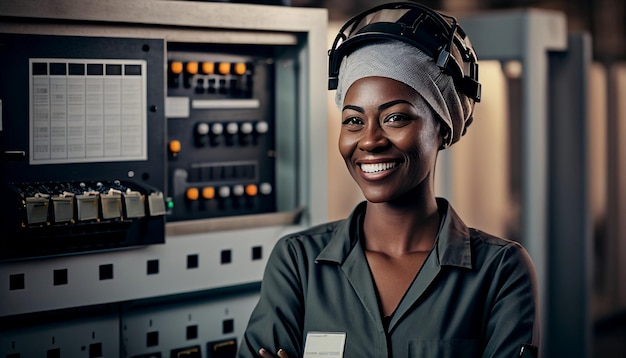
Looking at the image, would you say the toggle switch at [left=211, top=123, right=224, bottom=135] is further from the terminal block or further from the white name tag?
the white name tag

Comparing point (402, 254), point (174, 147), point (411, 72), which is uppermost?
point (411, 72)

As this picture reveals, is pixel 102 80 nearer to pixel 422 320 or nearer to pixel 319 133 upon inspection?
pixel 319 133

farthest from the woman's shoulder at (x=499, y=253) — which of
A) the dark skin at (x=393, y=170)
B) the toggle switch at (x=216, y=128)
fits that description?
the toggle switch at (x=216, y=128)

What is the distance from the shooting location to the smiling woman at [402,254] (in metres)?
1.59

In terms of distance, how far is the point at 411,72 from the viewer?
1.59 metres

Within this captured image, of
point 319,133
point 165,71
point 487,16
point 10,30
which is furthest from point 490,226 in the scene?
point 10,30

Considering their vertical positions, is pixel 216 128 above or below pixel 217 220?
above

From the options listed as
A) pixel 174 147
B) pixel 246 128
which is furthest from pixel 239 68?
pixel 174 147

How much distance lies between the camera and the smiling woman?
1595 mm

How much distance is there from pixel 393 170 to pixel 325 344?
15.2 inches

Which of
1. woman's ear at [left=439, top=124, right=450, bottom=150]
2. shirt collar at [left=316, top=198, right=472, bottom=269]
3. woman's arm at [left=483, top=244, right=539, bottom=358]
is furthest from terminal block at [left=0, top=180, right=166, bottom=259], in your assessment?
woman's arm at [left=483, top=244, right=539, bottom=358]

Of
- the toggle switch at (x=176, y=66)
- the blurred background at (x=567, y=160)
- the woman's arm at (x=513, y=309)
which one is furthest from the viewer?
the blurred background at (x=567, y=160)

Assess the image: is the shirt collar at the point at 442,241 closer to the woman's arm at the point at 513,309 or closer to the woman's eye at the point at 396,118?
the woman's arm at the point at 513,309

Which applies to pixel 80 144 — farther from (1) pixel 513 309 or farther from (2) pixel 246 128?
(1) pixel 513 309
